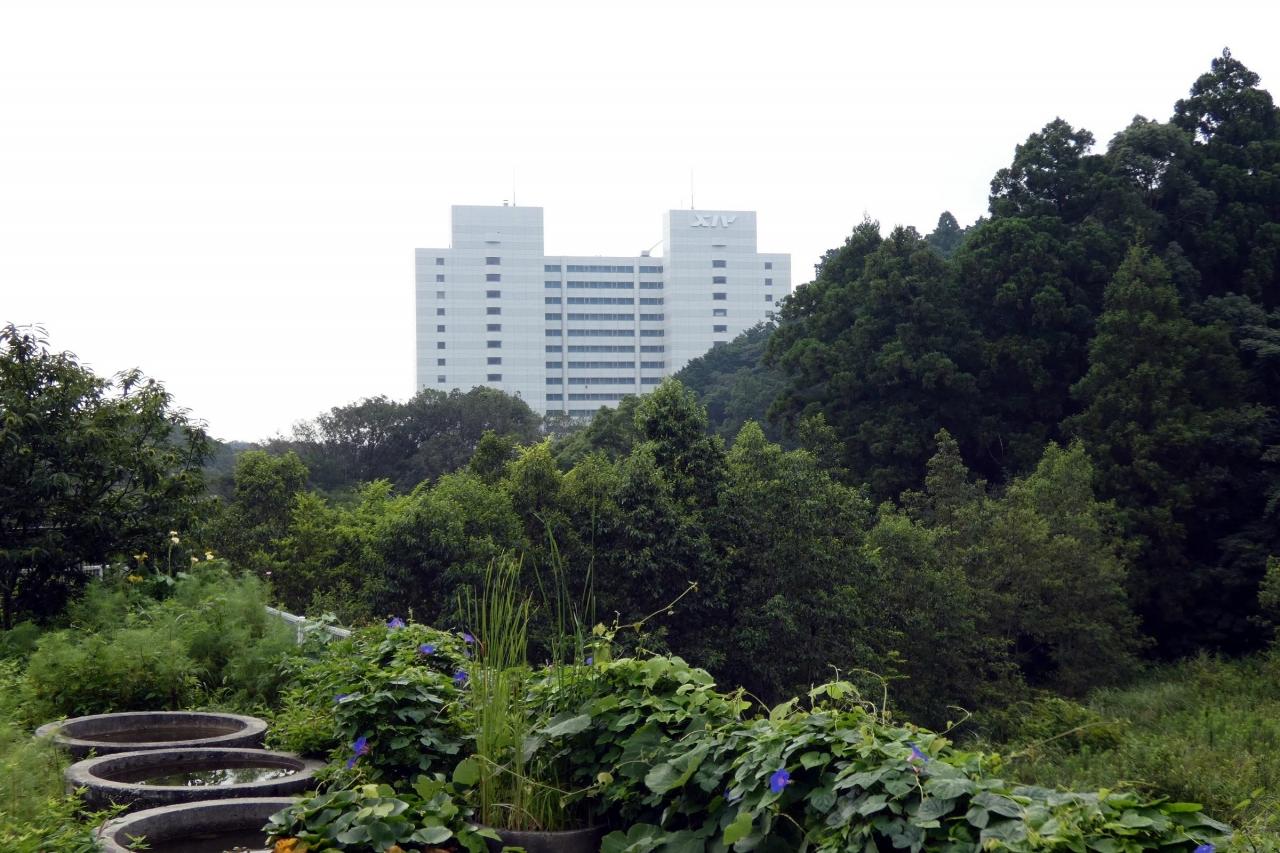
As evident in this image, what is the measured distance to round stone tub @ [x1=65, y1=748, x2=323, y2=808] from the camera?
2.49m

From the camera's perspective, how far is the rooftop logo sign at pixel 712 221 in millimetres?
71062

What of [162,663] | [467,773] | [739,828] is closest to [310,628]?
[162,663]

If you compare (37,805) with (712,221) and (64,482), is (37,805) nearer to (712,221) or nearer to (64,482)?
(64,482)

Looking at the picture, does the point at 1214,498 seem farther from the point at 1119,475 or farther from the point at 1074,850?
the point at 1074,850

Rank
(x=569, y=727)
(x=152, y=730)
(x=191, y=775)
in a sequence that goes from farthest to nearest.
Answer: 1. (x=152, y=730)
2. (x=191, y=775)
3. (x=569, y=727)

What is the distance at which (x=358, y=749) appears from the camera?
2.29 meters

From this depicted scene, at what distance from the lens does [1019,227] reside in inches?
795

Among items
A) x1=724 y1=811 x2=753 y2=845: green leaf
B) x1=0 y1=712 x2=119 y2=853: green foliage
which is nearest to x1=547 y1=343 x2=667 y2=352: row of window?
x1=0 y1=712 x2=119 y2=853: green foliage

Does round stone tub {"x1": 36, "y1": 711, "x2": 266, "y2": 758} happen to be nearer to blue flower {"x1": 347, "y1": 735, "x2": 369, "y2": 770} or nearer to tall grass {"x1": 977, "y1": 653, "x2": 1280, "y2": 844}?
blue flower {"x1": 347, "y1": 735, "x2": 369, "y2": 770}

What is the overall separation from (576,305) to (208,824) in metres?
70.2

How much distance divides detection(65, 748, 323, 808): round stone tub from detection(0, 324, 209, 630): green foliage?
3.19m

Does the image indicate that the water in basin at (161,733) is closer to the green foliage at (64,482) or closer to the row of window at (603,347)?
the green foliage at (64,482)

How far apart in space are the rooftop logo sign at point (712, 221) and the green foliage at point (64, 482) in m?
66.2

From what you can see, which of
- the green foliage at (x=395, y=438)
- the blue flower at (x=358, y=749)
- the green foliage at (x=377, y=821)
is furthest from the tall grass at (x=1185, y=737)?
the green foliage at (x=395, y=438)
